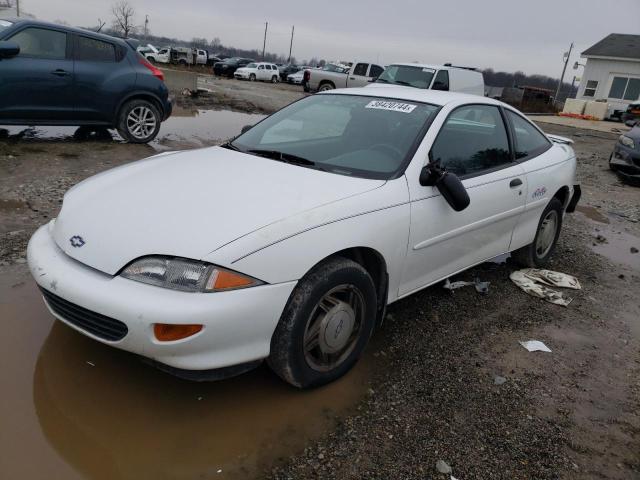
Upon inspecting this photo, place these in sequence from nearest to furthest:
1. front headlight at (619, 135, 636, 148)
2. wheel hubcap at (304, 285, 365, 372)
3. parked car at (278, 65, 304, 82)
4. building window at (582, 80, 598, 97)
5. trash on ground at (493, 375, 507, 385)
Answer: wheel hubcap at (304, 285, 365, 372) < trash on ground at (493, 375, 507, 385) < front headlight at (619, 135, 636, 148) < building window at (582, 80, 598, 97) < parked car at (278, 65, 304, 82)

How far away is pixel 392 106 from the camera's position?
364 cm

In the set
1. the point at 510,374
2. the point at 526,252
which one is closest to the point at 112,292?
the point at 510,374

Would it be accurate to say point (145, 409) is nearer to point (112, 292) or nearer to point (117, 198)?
point (112, 292)

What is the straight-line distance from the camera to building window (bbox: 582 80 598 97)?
34.7m

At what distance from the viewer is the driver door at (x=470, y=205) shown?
3.17m

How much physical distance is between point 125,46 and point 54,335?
20.6 ft

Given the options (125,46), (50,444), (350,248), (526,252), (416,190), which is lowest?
(50,444)

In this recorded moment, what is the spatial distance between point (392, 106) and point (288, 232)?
5.42ft

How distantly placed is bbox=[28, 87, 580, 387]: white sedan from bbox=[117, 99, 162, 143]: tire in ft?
15.6

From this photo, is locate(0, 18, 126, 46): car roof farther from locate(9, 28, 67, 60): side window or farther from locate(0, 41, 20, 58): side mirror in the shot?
locate(0, 41, 20, 58): side mirror

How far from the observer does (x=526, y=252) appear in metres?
4.77

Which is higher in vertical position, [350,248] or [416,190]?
[416,190]

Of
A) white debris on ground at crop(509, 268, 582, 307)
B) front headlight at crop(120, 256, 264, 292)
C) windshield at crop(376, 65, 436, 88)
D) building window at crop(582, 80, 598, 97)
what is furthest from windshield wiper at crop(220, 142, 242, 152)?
building window at crop(582, 80, 598, 97)

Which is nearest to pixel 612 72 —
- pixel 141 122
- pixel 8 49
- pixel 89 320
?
pixel 141 122
